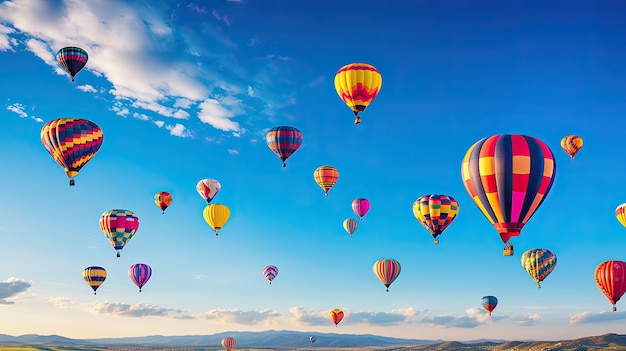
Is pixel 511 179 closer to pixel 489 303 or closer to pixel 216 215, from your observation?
pixel 216 215

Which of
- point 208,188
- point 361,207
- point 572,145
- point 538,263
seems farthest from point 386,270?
point 572,145

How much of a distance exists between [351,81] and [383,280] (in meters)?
37.8

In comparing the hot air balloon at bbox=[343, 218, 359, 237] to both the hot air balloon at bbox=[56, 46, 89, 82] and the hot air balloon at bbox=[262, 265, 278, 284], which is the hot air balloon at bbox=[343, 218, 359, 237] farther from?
the hot air balloon at bbox=[56, 46, 89, 82]

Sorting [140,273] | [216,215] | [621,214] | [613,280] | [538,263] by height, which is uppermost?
[216,215]

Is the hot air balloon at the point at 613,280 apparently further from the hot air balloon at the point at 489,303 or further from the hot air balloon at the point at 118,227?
the hot air balloon at the point at 118,227

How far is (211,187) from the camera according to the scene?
296 ft

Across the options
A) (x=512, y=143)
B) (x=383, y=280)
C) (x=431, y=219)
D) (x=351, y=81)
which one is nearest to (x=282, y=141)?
(x=351, y=81)

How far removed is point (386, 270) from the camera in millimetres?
92750

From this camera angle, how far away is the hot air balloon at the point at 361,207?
100 m

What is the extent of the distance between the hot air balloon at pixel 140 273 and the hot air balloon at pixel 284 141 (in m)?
34.8

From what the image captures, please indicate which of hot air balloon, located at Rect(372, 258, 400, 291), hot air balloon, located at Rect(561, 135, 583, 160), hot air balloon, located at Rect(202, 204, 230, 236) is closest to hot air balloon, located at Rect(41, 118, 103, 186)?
hot air balloon, located at Rect(202, 204, 230, 236)

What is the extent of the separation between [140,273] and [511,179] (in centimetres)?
6767

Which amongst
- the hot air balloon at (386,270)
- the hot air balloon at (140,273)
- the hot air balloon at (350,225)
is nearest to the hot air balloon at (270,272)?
the hot air balloon at (350,225)

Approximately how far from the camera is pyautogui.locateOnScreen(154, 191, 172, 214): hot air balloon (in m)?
94.8
